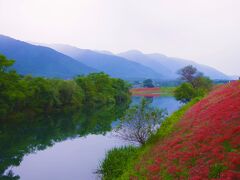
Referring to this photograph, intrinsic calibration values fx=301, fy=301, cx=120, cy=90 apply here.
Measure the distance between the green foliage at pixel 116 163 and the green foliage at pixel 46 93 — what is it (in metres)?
41.6

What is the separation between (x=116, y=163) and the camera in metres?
30.3

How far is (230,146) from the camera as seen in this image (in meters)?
19.4

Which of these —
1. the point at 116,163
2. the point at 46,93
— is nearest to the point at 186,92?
the point at 46,93

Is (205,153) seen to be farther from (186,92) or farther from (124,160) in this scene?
(186,92)

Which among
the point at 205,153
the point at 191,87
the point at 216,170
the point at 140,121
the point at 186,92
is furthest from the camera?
the point at 191,87

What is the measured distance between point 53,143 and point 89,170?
19.7m

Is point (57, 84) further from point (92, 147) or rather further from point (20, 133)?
point (92, 147)

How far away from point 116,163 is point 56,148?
1963cm

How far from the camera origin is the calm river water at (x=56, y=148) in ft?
113

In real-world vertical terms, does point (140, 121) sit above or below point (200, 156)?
below

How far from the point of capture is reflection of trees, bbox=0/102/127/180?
44062 millimetres

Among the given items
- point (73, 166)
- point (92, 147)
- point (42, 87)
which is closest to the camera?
point (73, 166)

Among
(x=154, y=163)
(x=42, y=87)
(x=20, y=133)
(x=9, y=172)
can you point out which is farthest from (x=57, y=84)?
(x=154, y=163)

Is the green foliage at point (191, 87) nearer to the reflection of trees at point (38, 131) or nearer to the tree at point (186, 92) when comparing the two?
the tree at point (186, 92)
